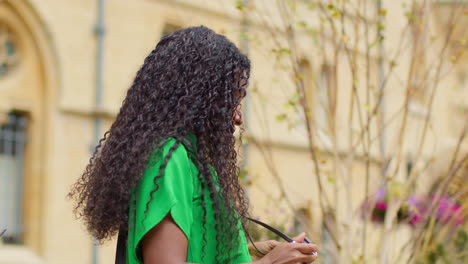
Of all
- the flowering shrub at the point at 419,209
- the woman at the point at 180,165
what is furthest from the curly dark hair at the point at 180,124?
the flowering shrub at the point at 419,209

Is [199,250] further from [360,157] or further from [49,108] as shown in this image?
[360,157]

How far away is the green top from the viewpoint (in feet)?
7.07

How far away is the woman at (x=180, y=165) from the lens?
2.18 metres

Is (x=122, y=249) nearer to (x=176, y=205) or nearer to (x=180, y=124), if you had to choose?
(x=176, y=205)

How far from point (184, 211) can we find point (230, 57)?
0.49 m

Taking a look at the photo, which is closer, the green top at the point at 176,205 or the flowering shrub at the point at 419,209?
the green top at the point at 176,205

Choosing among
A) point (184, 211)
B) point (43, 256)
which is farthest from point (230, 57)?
point (43, 256)

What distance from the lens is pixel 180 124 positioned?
7.52ft

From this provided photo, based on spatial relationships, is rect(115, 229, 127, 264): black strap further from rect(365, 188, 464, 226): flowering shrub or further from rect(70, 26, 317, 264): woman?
rect(365, 188, 464, 226): flowering shrub

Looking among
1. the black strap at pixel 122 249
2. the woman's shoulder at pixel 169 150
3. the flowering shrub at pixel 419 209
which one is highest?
the woman's shoulder at pixel 169 150

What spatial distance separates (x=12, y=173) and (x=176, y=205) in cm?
969

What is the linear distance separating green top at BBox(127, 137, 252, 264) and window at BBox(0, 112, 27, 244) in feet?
30.5

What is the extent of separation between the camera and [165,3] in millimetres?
13234

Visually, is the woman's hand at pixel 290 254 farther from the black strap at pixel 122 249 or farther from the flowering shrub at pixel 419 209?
the flowering shrub at pixel 419 209
